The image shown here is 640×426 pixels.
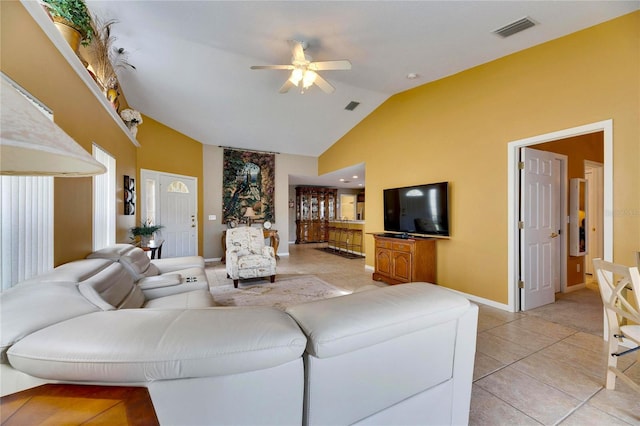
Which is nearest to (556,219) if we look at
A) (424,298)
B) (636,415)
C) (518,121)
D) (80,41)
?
(518,121)

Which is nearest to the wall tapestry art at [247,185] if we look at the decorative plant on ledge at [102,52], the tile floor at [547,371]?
the decorative plant on ledge at [102,52]

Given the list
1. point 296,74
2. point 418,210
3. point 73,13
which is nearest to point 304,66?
point 296,74

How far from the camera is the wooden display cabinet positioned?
10.3m

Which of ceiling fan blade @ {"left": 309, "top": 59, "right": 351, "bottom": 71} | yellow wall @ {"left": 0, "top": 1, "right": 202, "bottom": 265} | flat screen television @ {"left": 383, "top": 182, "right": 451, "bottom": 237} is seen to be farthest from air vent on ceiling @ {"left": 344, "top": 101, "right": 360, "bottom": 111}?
yellow wall @ {"left": 0, "top": 1, "right": 202, "bottom": 265}

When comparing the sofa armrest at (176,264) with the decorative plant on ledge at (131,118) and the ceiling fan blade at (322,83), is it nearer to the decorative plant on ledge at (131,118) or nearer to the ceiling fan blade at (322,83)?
the decorative plant on ledge at (131,118)

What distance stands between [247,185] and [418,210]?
181 inches

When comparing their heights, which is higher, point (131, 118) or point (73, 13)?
point (73, 13)

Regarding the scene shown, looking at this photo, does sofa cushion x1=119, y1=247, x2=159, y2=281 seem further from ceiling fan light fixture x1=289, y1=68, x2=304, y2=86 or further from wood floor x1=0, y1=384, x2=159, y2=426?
ceiling fan light fixture x1=289, y1=68, x2=304, y2=86

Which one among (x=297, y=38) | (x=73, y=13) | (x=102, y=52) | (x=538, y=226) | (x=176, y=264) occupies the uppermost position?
(x=297, y=38)

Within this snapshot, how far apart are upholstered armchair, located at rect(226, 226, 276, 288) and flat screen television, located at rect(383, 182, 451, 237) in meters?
2.35

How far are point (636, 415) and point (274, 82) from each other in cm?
523

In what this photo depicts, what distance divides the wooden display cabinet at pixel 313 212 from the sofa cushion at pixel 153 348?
948 cm

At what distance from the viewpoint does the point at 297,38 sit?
3.10m

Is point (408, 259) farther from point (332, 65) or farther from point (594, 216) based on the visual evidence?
point (594, 216)
